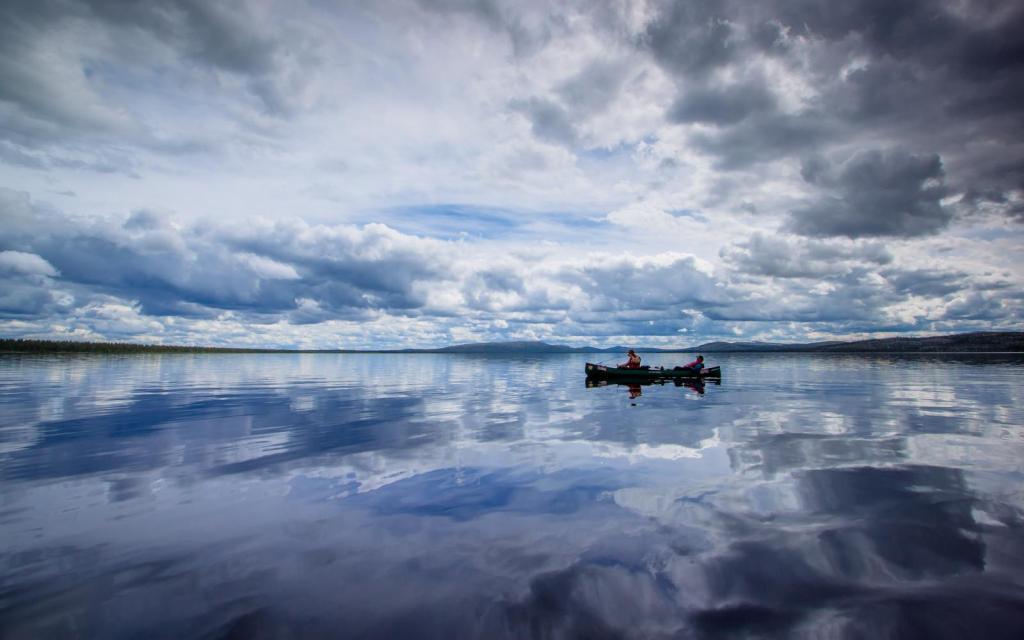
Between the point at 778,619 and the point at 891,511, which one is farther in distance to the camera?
the point at 891,511

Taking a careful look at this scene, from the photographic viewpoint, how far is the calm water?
783 cm

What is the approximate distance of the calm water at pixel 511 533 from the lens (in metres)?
7.83

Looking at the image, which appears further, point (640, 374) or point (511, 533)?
→ point (640, 374)

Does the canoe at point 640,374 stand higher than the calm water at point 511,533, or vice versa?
the canoe at point 640,374

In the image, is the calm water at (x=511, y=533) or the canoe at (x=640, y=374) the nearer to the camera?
the calm water at (x=511, y=533)

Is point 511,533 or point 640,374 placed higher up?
point 640,374

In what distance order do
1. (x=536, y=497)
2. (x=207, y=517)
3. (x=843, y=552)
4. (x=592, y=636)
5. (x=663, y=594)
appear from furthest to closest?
(x=536, y=497), (x=207, y=517), (x=843, y=552), (x=663, y=594), (x=592, y=636)

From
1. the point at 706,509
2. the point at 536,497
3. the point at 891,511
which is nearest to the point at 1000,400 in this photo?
the point at 891,511

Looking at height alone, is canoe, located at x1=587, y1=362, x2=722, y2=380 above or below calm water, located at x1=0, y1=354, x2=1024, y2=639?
above

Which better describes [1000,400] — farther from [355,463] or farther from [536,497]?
[355,463]

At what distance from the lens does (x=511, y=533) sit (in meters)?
11.5

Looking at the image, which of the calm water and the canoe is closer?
the calm water

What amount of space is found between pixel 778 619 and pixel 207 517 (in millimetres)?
13392

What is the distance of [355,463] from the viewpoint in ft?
60.9
